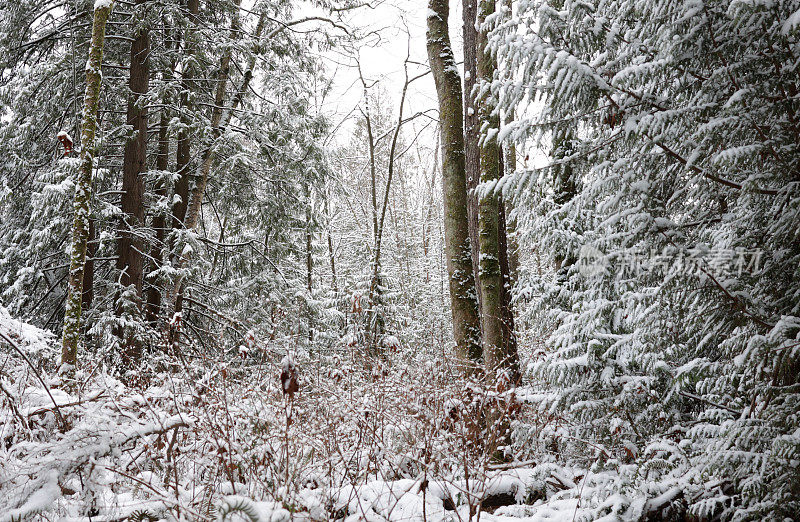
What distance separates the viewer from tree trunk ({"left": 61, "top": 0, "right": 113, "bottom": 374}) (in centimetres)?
527

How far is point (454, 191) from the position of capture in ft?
19.5

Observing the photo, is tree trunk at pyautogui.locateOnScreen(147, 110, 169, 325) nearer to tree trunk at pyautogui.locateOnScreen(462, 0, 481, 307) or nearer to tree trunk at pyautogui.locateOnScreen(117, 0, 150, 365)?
tree trunk at pyautogui.locateOnScreen(117, 0, 150, 365)

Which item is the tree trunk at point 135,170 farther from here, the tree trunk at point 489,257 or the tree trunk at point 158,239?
the tree trunk at point 489,257

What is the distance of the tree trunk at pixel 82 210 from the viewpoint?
5.27 metres

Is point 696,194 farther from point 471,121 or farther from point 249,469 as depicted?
point 471,121

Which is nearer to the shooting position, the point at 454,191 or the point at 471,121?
the point at 454,191

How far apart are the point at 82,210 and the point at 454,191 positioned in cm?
429

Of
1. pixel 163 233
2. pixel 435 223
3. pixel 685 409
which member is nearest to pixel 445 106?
pixel 685 409

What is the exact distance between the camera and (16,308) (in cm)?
865

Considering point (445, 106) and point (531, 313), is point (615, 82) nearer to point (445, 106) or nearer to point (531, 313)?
point (531, 313)

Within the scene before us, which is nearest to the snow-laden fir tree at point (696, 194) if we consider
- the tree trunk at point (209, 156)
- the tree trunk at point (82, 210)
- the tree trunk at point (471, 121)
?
the tree trunk at point (471, 121)

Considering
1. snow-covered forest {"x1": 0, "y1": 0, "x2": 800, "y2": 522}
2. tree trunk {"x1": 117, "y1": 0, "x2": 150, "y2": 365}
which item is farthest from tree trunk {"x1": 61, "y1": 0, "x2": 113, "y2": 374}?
tree trunk {"x1": 117, "y1": 0, "x2": 150, "y2": 365}

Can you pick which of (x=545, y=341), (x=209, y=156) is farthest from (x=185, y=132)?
(x=545, y=341)

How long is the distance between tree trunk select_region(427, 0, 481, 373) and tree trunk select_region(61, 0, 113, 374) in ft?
13.0
